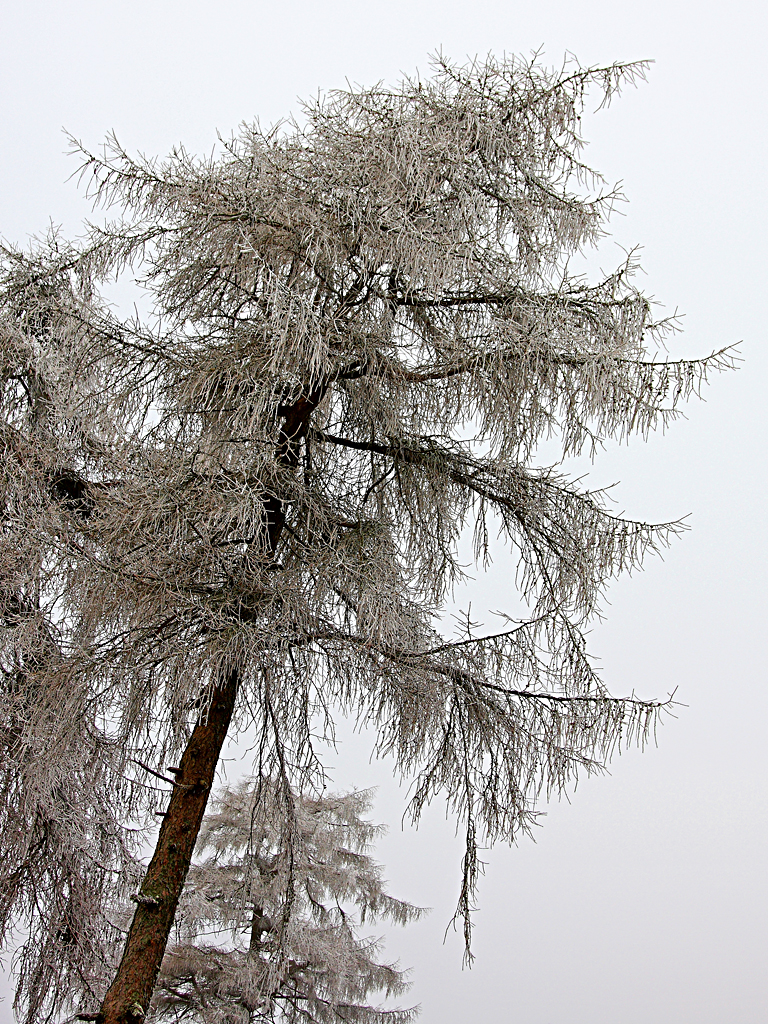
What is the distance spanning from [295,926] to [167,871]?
10.9ft

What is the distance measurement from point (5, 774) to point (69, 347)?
2.14 meters

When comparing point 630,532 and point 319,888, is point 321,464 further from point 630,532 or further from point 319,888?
point 319,888

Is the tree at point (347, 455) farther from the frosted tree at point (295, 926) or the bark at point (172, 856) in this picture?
the frosted tree at point (295, 926)

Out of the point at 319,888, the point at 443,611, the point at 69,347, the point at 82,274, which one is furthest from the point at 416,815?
the point at 319,888

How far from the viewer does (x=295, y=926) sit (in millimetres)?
6234

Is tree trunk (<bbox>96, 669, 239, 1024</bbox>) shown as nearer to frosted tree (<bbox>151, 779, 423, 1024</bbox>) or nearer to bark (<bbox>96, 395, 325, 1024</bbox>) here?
bark (<bbox>96, 395, 325, 1024</bbox>)

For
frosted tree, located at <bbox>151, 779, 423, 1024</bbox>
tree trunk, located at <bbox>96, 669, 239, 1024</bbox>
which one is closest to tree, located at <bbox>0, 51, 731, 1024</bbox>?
tree trunk, located at <bbox>96, 669, 239, 1024</bbox>

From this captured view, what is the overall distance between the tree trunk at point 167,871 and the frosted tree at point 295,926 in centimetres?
269

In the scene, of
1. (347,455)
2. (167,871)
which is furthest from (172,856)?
(347,455)

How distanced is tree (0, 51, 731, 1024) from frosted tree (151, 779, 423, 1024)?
277cm

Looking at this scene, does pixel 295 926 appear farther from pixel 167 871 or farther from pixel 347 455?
pixel 347 455

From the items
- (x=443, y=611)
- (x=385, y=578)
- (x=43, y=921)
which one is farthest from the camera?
(x=43, y=921)

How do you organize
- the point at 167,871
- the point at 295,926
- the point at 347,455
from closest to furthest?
the point at 167,871 < the point at 347,455 < the point at 295,926

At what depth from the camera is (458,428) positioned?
4059mm
